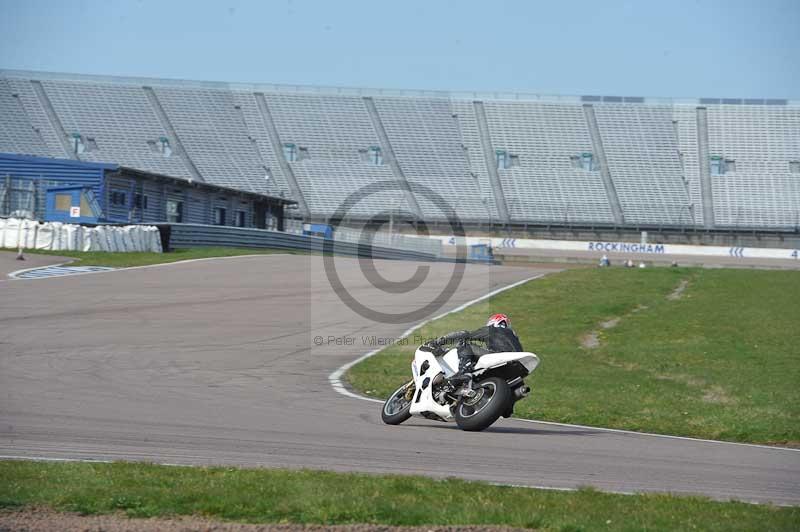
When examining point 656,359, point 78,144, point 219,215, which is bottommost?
point 656,359

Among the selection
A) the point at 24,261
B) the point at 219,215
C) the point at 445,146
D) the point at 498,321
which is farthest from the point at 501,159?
the point at 498,321

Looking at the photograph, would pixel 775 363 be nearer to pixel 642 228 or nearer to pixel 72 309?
pixel 72 309

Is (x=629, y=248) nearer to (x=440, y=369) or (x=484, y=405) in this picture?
(x=440, y=369)

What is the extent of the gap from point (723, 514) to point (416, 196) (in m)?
66.3

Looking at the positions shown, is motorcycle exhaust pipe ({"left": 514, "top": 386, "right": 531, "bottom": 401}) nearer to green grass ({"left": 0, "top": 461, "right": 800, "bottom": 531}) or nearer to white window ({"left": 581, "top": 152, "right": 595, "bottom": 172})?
green grass ({"left": 0, "top": 461, "right": 800, "bottom": 531})

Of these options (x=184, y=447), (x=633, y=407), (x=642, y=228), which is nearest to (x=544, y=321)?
(x=633, y=407)

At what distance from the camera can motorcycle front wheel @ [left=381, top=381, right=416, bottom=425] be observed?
432 inches

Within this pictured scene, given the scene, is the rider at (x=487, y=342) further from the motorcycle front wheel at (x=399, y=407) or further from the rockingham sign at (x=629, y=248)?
the rockingham sign at (x=629, y=248)

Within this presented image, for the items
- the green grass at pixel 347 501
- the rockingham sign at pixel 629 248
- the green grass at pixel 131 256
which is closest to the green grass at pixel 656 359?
the green grass at pixel 347 501

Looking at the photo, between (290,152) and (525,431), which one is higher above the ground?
(290,152)

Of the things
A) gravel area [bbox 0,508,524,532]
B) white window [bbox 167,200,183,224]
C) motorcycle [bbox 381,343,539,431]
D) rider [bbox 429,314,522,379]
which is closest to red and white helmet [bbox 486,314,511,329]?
rider [bbox 429,314,522,379]

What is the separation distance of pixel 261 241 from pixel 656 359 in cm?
2968

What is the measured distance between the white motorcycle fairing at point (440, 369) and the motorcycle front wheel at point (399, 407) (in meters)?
0.09

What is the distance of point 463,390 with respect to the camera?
1053 centimetres
